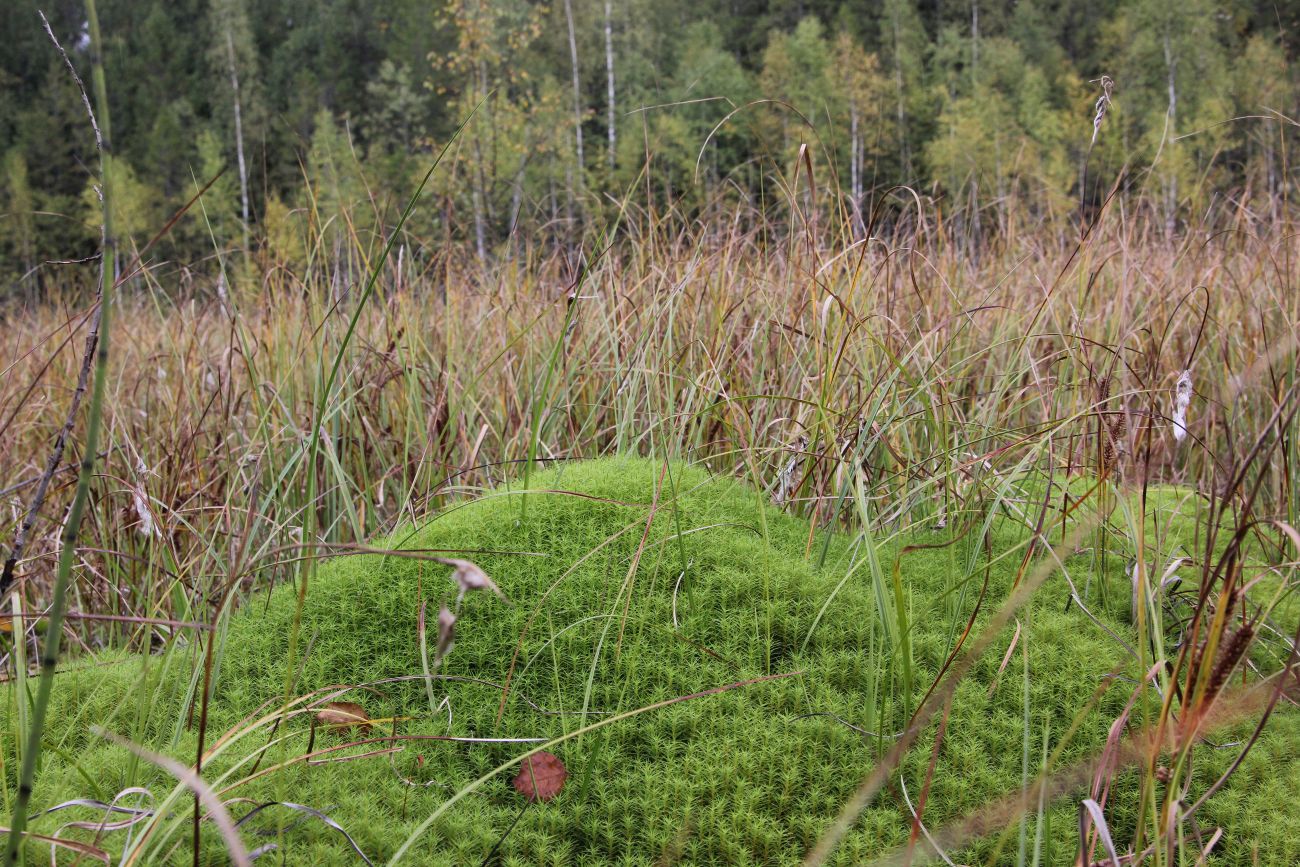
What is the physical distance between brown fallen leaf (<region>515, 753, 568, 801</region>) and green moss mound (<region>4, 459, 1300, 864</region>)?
19 millimetres

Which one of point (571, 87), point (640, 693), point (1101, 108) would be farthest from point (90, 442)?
point (571, 87)

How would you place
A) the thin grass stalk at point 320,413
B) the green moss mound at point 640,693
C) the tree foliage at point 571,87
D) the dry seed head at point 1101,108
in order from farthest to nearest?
the tree foliage at point 571,87 < the dry seed head at point 1101,108 < the green moss mound at point 640,693 < the thin grass stalk at point 320,413

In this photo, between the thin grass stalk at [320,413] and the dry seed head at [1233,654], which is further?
the thin grass stalk at [320,413]

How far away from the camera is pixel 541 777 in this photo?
1.46m

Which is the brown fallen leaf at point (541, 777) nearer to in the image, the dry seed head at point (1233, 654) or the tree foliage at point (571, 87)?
the dry seed head at point (1233, 654)

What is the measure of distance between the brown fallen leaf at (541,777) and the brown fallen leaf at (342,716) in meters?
0.29

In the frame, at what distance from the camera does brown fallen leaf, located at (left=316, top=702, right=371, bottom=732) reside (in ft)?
4.94

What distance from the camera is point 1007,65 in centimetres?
3656

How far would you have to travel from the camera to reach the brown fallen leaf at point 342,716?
1507 mm

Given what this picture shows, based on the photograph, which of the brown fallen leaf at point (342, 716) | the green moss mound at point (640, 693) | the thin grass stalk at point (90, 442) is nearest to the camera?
the thin grass stalk at point (90, 442)

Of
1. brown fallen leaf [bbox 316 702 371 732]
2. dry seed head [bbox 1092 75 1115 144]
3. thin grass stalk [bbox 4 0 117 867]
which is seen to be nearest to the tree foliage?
dry seed head [bbox 1092 75 1115 144]

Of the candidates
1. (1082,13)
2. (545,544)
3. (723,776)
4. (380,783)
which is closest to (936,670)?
(723,776)

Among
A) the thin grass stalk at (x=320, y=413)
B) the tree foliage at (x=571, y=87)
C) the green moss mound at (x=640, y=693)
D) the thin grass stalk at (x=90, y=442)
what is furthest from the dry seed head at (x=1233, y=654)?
the tree foliage at (x=571, y=87)

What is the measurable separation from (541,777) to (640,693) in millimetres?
252
